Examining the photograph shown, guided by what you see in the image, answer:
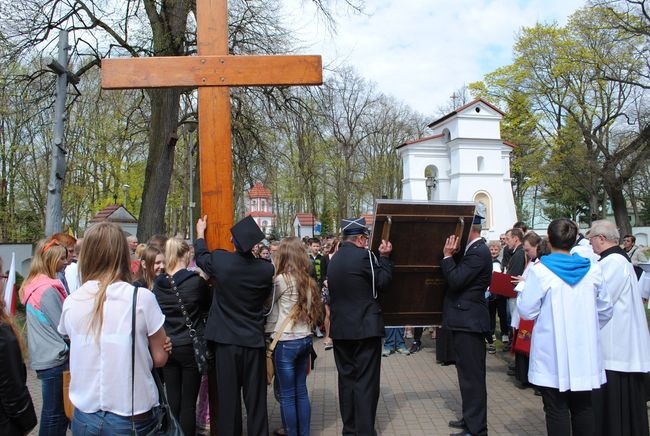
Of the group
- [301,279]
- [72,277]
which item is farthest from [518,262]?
[72,277]

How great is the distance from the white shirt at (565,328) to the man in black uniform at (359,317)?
1.26m

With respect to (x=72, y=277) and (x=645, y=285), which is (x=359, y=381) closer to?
(x=72, y=277)

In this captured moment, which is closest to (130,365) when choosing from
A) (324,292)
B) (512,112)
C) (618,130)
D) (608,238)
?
(608,238)

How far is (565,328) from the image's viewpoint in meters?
3.97

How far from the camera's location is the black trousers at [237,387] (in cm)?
432

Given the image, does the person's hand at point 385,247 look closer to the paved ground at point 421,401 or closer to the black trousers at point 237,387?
the black trousers at point 237,387

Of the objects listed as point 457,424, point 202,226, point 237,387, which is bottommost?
point 457,424

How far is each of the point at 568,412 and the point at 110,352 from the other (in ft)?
10.7

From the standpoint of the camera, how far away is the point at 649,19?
1033 inches

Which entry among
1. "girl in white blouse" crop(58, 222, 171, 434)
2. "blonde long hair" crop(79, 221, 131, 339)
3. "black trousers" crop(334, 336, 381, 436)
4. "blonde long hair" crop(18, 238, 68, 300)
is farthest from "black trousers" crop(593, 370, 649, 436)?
"blonde long hair" crop(18, 238, 68, 300)

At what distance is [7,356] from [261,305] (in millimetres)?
2024

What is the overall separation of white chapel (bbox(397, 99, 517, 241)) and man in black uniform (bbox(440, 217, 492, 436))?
4059 cm

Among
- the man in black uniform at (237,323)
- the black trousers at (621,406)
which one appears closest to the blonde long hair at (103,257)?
the man in black uniform at (237,323)

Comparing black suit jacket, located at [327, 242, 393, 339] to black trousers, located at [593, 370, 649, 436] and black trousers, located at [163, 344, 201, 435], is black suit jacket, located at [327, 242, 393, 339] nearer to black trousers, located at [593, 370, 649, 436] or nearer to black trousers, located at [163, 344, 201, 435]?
black trousers, located at [163, 344, 201, 435]
